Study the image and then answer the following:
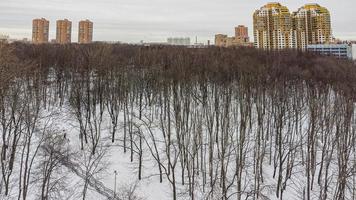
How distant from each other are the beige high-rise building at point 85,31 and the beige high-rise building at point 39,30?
1081cm

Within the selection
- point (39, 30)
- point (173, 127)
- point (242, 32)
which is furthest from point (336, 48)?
point (39, 30)

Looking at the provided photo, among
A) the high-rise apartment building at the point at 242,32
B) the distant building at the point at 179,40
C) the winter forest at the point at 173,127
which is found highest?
the high-rise apartment building at the point at 242,32

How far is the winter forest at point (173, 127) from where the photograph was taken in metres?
22.2

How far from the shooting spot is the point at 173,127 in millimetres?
32969

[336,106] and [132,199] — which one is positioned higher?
[336,106]

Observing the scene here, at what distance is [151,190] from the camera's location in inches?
941

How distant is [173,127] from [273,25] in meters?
66.4

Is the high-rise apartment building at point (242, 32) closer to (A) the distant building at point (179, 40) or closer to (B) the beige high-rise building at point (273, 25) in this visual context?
(A) the distant building at point (179, 40)

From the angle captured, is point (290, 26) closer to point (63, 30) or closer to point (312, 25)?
point (312, 25)

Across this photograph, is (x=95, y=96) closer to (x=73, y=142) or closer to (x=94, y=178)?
(x=73, y=142)

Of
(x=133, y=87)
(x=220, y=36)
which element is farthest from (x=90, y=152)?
(x=220, y=36)

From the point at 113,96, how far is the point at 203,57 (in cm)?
1759

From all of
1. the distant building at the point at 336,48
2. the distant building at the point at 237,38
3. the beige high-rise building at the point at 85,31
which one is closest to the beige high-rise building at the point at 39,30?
the beige high-rise building at the point at 85,31

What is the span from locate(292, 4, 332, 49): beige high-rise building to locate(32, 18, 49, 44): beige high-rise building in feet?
269
